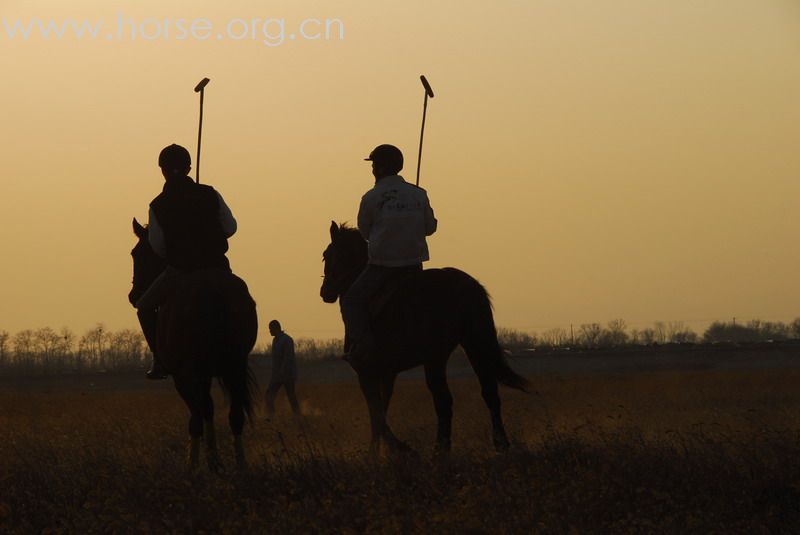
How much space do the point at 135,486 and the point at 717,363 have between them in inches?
1831

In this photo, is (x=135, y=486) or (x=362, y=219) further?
(x=362, y=219)

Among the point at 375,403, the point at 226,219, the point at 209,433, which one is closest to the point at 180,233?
the point at 226,219

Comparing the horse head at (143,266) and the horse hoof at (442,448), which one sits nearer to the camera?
the horse hoof at (442,448)

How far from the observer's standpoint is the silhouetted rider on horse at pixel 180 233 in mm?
12547

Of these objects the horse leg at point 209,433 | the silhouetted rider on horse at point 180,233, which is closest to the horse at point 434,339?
the horse leg at point 209,433

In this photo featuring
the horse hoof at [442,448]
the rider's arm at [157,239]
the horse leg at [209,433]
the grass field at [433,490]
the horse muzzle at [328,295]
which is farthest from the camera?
the horse muzzle at [328,295]

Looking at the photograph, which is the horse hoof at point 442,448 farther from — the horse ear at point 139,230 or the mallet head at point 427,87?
the mallet head at point 427,87

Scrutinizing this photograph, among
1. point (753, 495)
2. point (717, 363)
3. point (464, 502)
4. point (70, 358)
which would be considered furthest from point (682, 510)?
point (70, 358)

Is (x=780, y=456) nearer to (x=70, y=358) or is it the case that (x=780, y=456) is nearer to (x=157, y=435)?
(x=157, y=435)

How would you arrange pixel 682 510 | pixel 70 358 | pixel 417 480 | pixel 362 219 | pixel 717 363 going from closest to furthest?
pixel 682 510, pixel 417 480, pixel 362 219, pixel 717 363, pixel 70 358

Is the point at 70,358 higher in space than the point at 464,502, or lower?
lower

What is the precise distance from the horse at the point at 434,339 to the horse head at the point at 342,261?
63 cm

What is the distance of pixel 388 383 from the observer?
13188 millimetres

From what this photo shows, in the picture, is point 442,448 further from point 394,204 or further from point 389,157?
point 389,157
